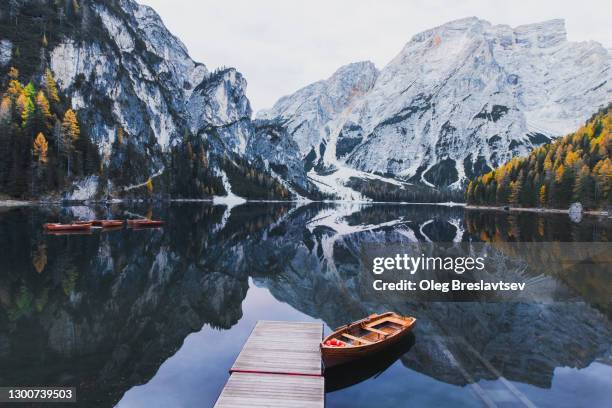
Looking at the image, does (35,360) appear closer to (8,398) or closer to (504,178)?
(8,398)

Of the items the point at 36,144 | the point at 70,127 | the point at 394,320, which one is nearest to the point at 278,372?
the point at 394,320

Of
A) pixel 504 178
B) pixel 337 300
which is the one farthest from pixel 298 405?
pixel 504 178

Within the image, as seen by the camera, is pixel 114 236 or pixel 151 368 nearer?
pixel 151 368

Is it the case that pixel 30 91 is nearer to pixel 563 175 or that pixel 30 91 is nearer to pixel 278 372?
pixel 278 372

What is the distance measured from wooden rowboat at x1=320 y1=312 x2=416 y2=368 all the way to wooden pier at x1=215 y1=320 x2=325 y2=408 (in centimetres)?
80

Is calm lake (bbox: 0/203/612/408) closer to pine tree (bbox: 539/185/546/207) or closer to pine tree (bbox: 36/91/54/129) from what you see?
pine tree (bbox: 36/91/54/129)

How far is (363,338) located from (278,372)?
20.8 ft

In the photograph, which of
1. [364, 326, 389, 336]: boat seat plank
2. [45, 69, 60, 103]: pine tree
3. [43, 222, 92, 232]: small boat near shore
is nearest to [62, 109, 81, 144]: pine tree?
[45, 69, 60, 103]: pine tree

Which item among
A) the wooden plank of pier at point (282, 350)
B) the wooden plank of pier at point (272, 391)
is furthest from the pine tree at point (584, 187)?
the wooden plank of pier at point (272, 391)

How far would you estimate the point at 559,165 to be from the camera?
156625 millimetres

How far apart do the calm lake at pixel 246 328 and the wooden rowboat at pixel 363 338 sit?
690 mm

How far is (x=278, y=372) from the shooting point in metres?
18.2

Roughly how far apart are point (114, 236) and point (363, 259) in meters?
37.8

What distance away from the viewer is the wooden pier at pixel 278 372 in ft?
51.7
